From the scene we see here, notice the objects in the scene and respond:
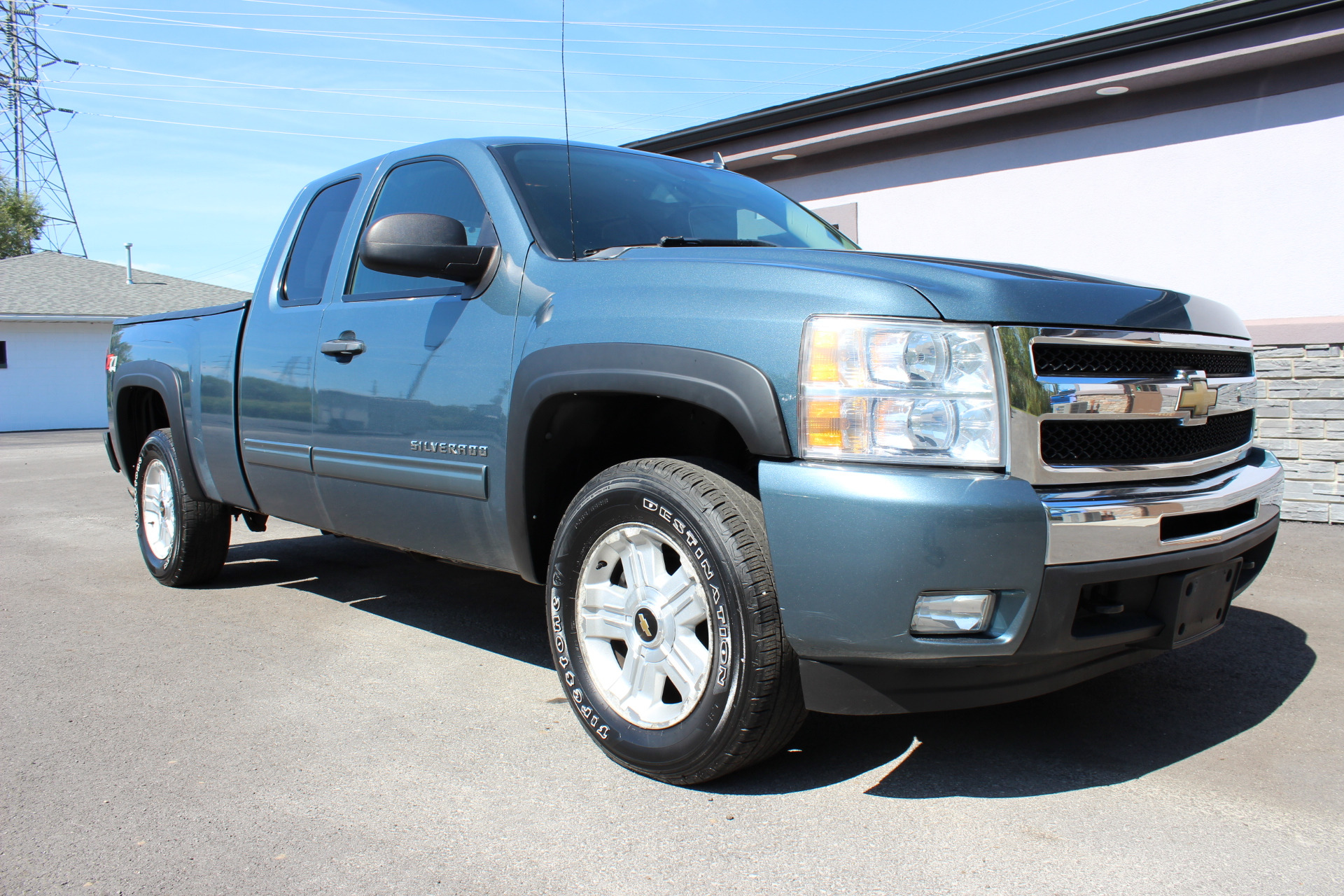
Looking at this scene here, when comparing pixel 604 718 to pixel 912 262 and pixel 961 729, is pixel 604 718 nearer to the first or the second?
pixel 961 729

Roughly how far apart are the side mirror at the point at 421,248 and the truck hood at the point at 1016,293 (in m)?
0.63

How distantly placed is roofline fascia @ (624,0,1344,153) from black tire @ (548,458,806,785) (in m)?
6.64

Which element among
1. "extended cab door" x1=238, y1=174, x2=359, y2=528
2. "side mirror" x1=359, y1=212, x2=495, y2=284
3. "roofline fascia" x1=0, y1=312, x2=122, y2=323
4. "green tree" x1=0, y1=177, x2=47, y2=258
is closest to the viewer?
"side mirror" x1=359, y1=212, x2=495, y2=284

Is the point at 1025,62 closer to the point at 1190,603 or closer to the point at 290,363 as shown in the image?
the point at 290,363

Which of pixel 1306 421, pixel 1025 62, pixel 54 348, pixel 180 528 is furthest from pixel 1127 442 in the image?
pixel 54 348

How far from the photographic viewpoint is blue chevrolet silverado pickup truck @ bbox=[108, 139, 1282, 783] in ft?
7.85

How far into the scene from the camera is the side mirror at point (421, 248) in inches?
131

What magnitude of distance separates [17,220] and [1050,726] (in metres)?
62.0

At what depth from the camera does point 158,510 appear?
5809mm

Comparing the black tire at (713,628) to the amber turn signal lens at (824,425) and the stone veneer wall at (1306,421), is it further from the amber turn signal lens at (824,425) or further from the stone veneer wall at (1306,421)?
the stone veneer wall at (1306,421)

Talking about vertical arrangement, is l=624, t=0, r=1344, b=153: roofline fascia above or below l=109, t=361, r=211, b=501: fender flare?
above

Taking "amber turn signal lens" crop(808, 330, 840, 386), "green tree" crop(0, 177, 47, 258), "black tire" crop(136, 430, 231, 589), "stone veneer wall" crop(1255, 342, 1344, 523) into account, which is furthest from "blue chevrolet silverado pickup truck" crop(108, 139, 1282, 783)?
"green tree" crop(0, 177, 47, 258)

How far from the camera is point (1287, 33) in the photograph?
23.5 ft

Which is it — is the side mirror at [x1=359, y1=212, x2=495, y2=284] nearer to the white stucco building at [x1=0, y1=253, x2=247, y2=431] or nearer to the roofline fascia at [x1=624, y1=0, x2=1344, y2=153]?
the roofline fascia at [x1=624, y1=0, x2=1344, y2=153]
